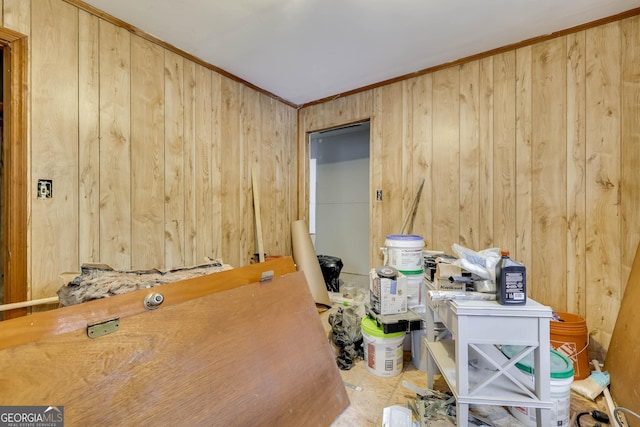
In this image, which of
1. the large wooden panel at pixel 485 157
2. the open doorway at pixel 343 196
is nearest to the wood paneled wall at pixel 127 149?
the open doorway at pixel 343 196

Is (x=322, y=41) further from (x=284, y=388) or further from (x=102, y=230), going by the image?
(x=284, y=388)

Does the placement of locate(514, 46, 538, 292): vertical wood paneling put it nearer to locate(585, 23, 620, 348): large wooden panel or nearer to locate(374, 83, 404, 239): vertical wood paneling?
locate(585, 23, 620, 348): large wooden panel

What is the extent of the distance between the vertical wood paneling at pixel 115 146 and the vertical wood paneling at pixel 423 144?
2.38 metres

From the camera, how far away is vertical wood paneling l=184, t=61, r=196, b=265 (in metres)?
2.28

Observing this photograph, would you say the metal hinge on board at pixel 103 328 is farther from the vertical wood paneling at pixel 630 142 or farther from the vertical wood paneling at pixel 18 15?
the vertical wood paneling at pixel 630 142

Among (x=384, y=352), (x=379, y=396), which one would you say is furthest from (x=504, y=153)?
(x=379, y=396)

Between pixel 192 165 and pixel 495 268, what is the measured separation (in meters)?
2.28

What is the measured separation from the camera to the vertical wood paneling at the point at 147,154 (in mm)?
1967

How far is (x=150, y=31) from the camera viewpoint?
1979 mm

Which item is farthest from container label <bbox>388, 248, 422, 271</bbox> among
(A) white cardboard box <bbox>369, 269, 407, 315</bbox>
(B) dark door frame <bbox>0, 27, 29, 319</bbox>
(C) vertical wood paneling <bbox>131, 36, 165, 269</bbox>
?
(B) dark door frame <bbox>0, 27, 29, 319</bbox>

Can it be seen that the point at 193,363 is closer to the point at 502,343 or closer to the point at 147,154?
the point at 502,343

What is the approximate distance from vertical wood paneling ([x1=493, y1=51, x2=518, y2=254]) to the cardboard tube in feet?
5.58

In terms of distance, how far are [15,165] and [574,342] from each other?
344 centimetres

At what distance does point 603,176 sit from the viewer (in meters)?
1.86
